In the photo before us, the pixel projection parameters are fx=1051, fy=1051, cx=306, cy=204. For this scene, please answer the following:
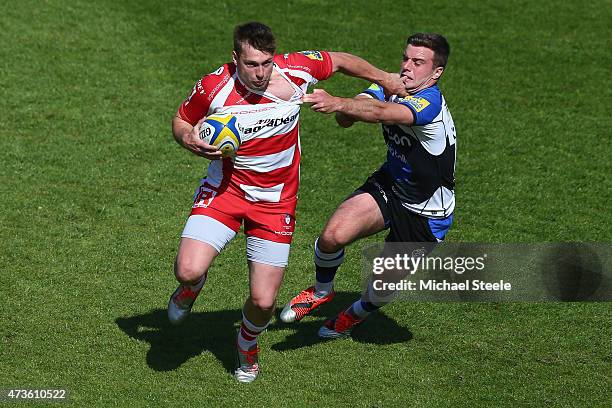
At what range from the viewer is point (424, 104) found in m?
9.16

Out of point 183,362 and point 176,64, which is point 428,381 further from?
point 176,64

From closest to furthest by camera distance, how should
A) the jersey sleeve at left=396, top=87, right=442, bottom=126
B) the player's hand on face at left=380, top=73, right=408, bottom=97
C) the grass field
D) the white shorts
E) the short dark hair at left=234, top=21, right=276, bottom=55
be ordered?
the short dark hair at left=234, top=21, right=276, bottom=55 < the white shorts < the jersey sleeve at left=396, top=87, right=442, bottom=126 < the grass field < the player's hand on face at left=380, top=73, right=408, bottom=97

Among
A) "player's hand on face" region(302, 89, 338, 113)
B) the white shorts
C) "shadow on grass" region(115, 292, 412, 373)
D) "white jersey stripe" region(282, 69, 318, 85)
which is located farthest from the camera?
"shadow on grass" region(115, 292, 412, 373)

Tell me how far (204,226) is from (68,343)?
5.85 feet

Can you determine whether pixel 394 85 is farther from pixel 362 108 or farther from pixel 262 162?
pixel 262 162

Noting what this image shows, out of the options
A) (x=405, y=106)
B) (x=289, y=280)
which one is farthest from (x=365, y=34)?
(x=405, y=106)

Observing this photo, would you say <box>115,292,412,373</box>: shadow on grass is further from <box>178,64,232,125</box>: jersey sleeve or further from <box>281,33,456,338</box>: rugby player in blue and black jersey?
<box>178,64,232,125</box>: jersey sleeve

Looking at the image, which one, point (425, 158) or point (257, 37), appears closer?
point (257, 37)

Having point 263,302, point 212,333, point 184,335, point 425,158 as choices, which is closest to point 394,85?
point 425,158

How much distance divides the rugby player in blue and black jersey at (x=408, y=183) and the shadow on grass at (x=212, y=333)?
234mm

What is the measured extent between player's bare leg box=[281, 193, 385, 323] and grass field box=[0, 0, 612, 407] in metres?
0.27

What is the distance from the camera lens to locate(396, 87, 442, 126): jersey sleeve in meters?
9.09

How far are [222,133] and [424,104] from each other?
1.89m

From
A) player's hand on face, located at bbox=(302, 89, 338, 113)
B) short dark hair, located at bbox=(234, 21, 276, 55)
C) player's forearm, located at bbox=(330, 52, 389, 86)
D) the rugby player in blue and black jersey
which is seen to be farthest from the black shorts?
short dark hair, located at bbox=(234, 21, 276, 55)
